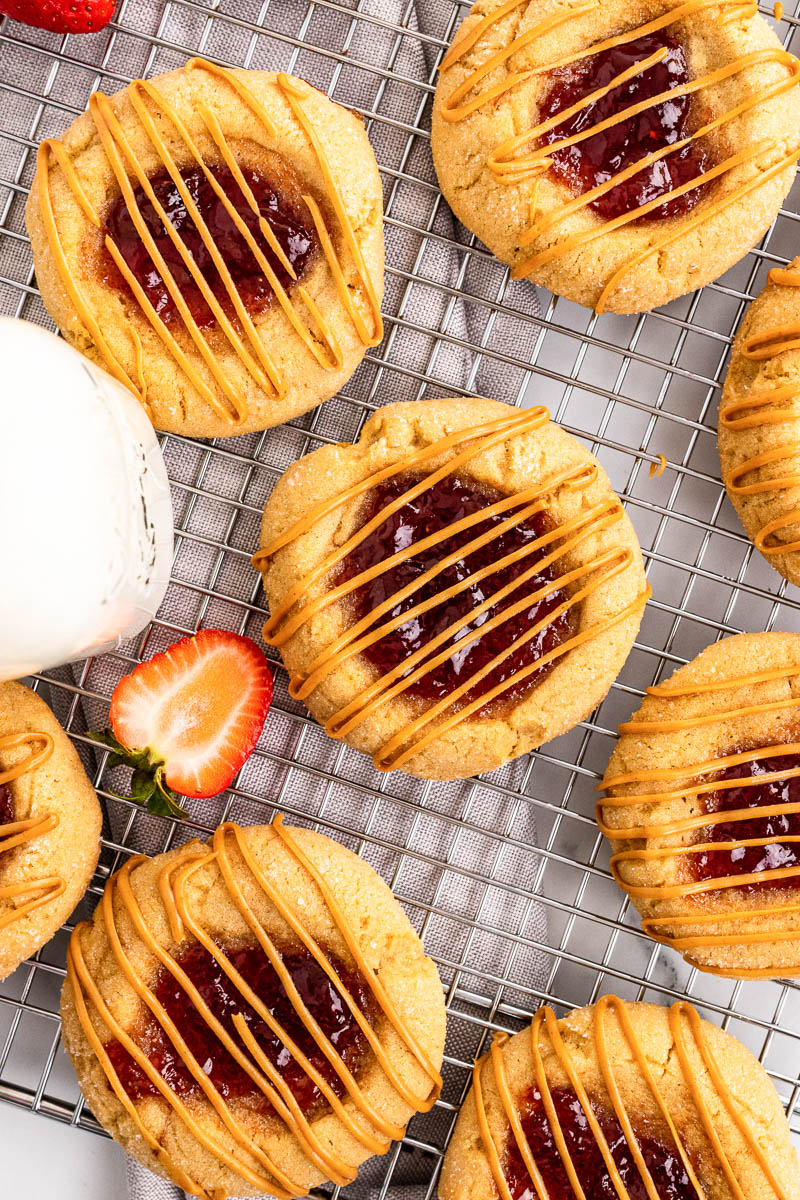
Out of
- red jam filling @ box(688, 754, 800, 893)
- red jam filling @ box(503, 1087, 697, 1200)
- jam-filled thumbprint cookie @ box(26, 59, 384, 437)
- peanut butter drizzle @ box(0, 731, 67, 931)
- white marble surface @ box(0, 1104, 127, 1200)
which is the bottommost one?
white marble surface @ box(0, 1104, 127, 1200)

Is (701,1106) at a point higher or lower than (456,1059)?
higher

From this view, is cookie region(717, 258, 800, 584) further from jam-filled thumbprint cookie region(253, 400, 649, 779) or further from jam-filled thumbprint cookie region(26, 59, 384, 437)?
jam-filled thumbprint cookie region(26, 59, 384, 437)

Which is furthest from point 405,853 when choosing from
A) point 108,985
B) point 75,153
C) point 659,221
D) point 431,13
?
point 431,13

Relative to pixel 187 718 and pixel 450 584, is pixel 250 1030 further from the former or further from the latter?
pixel 450 584

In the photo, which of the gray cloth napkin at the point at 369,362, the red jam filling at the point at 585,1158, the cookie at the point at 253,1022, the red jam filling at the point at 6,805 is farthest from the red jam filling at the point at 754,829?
the red jam filling at the point at 6,805

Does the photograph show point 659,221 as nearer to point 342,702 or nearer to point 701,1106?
point 342,702

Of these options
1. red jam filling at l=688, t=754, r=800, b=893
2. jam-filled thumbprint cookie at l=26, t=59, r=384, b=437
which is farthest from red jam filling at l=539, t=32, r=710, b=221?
red jam filling at l=688, t=754, r=800, b=893

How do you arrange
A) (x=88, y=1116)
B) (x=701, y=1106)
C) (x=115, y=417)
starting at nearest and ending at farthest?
(x=115, y=417) → (x=701, y=1106) → (x=88, y=1116)

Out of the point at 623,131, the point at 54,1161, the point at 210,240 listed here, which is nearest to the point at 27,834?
the point at 54,1161
